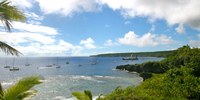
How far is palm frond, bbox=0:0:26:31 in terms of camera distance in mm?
7078

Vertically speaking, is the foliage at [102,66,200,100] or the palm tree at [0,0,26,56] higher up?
the palm tree at [0,0,26,56]

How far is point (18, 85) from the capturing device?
6.20 metres

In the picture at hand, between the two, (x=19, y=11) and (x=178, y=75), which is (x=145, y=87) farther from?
(x=19, y=11)

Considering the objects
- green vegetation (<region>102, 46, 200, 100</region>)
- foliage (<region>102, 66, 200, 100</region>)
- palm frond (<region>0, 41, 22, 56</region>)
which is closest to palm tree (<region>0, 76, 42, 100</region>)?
palm frond (<region>0, 41, 22, 56</region>)

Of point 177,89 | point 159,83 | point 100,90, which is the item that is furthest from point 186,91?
point 100,90

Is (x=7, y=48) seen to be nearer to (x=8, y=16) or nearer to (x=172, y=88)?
(x=8, y=16)

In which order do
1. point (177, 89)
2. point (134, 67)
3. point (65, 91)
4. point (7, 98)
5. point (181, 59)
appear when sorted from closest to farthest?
1. point (7, 98)
2. point (177, 89)
3. point (181, 59)
4. point (65, 91)
5. point (134, 67)

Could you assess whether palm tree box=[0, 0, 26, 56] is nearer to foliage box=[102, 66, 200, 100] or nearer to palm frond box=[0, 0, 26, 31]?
palm frond box=[0, 0, 26, 31]

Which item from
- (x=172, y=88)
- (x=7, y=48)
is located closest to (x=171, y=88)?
(x=172, y=88)

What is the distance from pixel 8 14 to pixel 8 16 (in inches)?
3.6

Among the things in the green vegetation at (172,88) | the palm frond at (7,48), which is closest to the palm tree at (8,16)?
the palm frond at (7,48)

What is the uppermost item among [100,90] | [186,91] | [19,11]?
[19,11]

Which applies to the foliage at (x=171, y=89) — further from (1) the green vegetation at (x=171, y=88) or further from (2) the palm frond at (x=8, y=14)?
(2) the palm frond at (x=8, y=14)

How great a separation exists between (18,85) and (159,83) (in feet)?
53.8
